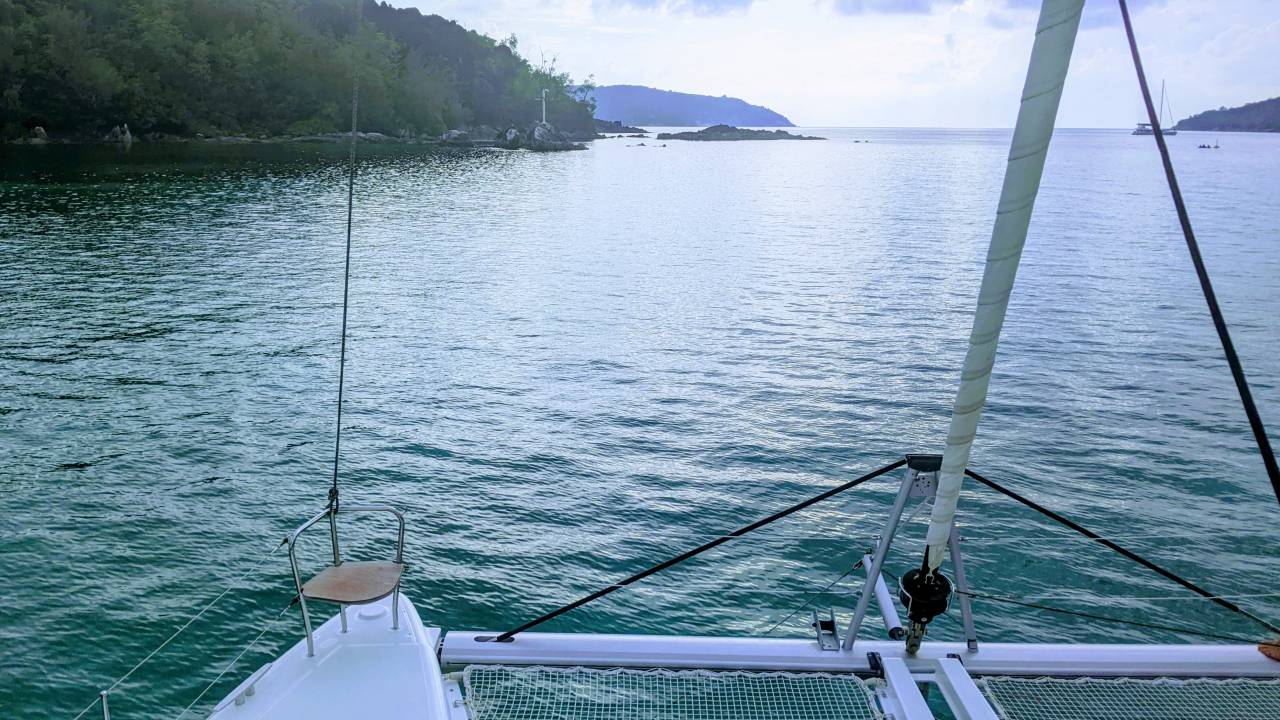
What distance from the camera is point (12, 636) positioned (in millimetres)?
9742

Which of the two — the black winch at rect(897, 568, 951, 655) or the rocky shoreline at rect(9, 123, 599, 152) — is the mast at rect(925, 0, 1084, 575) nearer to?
the black winch at rect(897, 568, 951, 655)

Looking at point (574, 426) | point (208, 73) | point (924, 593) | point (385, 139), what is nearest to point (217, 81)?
point (208, 73)

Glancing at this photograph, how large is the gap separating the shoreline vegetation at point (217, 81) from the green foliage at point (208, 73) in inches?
5.9

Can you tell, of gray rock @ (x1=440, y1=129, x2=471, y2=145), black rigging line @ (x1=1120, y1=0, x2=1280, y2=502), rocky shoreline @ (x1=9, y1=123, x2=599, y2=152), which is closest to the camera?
black rigging line @ (x1=1120, y1=0, x2=1280, y2=502)

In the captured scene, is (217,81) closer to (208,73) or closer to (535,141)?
(208,73)

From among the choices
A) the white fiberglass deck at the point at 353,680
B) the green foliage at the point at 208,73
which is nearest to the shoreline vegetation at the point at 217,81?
the green foliage at the point at 208,73

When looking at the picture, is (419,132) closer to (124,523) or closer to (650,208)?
(650,208)

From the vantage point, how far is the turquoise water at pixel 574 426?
11.1 metres

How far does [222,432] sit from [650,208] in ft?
149

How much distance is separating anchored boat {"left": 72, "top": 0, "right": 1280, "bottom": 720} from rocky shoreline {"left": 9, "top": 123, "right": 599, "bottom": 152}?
103 meters

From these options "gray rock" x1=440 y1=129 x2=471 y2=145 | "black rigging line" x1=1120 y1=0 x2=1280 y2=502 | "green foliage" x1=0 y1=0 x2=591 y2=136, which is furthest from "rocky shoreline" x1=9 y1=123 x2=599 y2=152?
"black rigging line" x1=1120 y1=0 x2=1280 y2=502

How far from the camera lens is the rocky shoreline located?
9762 cm

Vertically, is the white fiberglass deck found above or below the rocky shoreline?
below

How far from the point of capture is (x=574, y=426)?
17.3m
